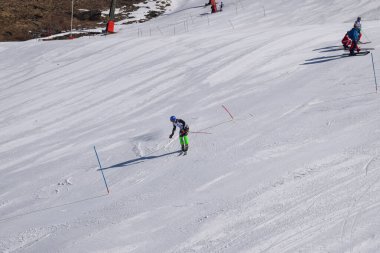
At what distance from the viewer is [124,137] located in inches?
714

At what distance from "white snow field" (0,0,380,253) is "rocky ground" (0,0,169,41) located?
12.1 metres

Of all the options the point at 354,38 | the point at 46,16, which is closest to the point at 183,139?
the point at 354,38

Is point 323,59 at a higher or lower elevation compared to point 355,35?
lower

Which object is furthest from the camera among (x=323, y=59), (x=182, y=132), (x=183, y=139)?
(x=323, y=59)

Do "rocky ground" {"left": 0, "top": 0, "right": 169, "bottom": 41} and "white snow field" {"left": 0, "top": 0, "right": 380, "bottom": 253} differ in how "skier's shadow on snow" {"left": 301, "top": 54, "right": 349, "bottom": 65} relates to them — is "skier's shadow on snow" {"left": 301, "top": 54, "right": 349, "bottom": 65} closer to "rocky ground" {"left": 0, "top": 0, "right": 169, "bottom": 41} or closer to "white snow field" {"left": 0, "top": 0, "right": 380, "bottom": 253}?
"white snow field" {"left": 0, "top": 0, "right": 380, "bottom": 253}

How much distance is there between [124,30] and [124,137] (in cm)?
2245

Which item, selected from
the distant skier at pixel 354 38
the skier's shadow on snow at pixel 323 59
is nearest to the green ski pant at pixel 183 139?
the skier's shadow on snow at pixel 323 59

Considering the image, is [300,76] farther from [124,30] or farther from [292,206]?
[124,30]

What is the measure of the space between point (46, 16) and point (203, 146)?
3436 centimetres

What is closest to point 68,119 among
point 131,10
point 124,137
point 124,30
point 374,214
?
point 124,137

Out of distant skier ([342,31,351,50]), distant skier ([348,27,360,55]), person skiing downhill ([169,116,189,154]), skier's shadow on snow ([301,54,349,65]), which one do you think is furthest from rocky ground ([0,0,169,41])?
person skiing downhill ([169,116,189,154])

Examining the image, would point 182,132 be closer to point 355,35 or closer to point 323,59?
point 323,59

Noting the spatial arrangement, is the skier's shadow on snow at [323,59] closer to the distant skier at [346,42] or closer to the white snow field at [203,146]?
the white snow field at [203,146]

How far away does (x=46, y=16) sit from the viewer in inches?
1761
